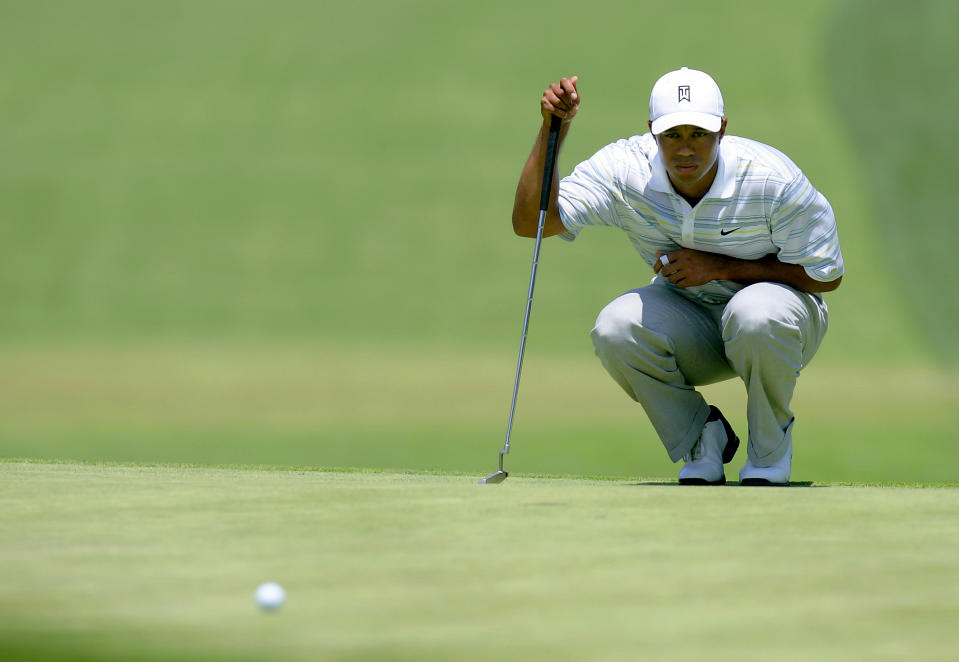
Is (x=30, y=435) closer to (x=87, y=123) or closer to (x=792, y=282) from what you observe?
(x=87, y=123)

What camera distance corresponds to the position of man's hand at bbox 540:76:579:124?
2428 millimetres

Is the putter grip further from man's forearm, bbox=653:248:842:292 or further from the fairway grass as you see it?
the fairway grass

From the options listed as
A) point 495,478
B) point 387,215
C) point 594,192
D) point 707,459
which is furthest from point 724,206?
point 387,215

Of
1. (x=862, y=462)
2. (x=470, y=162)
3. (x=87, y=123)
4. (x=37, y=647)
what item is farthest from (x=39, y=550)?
(x=87, y=123)

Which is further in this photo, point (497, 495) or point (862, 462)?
point (862, 462)

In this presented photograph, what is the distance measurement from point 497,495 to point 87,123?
302 cm

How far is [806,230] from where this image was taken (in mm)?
2377

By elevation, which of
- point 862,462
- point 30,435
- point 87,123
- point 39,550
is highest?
point 87,123

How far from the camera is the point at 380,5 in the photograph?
4762mm

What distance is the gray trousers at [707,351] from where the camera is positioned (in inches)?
94.6

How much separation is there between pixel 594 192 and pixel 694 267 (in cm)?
24

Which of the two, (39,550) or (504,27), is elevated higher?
(504,27)

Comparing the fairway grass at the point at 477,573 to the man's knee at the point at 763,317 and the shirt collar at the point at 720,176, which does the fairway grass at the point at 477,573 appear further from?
the shirt collar at the point at 720,176

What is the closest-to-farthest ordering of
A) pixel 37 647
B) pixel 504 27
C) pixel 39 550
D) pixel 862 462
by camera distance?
pixel 37 647 < pixel 39 550 < pixel 862 462 < pixel 504 27
